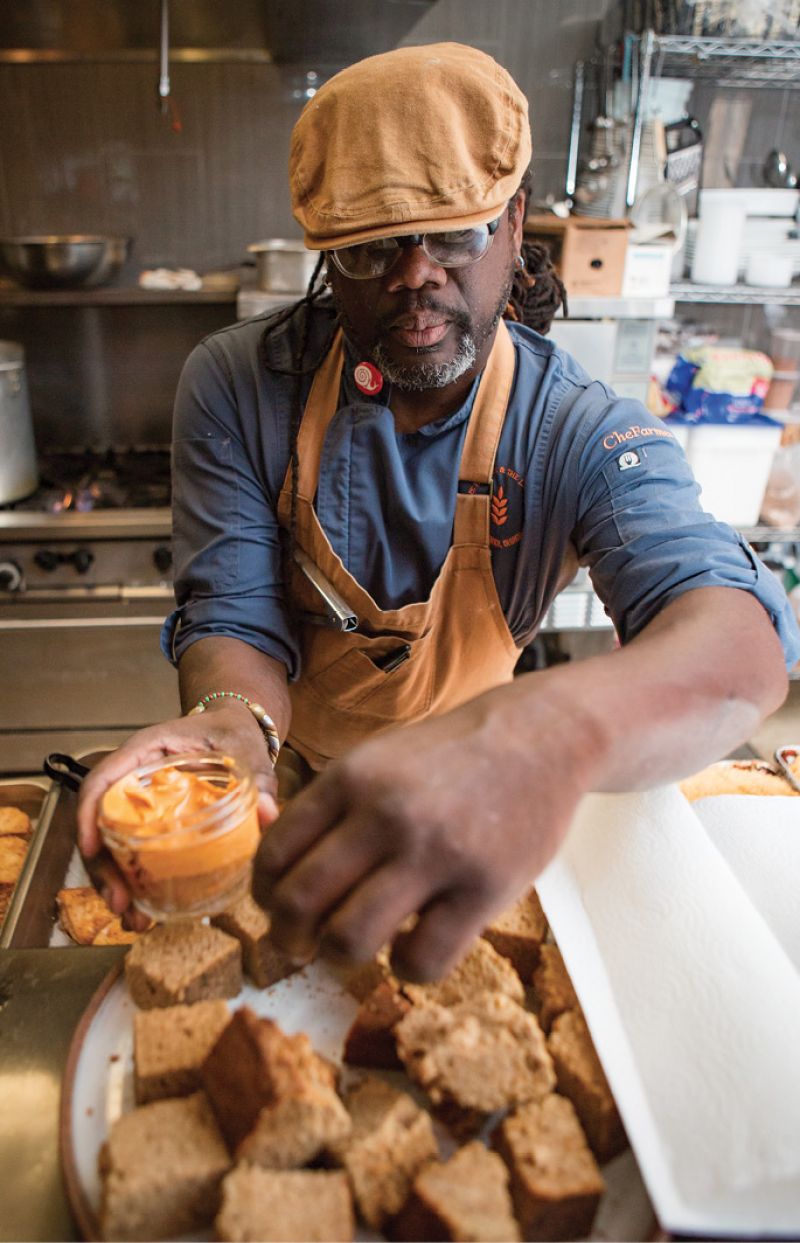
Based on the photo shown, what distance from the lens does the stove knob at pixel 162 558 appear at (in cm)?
286

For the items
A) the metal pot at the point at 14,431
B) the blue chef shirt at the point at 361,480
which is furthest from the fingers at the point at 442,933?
the metal pot at the point at 14,431

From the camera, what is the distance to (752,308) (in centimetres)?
350

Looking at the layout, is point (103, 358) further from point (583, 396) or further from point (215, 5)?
point (583, 396)

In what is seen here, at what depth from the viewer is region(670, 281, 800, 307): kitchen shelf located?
2953 millimetres

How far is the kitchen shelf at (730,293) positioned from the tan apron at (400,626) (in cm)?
169

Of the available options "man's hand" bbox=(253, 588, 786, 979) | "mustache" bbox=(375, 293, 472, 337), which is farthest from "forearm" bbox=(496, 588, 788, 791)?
"mustache" bbox=(375, 293, 472, 337)

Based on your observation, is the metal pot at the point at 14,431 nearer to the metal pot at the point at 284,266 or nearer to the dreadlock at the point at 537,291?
the metal pot at the point at 284,266

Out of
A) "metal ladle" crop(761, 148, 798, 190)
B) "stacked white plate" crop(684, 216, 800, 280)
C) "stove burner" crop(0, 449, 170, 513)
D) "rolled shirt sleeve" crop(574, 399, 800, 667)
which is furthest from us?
"metal ladle" crop(761, 148, 798, 190)

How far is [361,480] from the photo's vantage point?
1492 mm

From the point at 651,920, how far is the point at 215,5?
3281 millimetres

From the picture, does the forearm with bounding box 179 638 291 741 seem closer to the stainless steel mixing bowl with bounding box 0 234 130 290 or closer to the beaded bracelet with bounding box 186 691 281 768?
the beaded bracelet with bounding box 186 691 281 768

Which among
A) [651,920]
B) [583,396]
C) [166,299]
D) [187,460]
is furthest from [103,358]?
[651,920]

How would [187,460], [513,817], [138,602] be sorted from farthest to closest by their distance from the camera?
[138,602]
[187,460]
[513,817]

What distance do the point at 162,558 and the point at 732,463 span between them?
1914 mm
